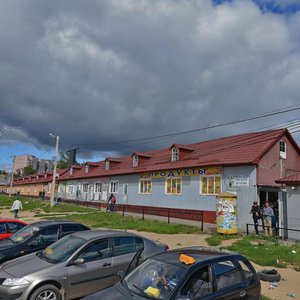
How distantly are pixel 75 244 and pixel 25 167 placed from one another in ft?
412

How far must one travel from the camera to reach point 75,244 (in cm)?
692

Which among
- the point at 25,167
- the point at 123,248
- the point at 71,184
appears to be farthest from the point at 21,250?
the point at 25,167

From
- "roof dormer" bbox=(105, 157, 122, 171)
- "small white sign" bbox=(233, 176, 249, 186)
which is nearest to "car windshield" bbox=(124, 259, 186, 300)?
"small white sign" bbox=(233, 176, 249, 186)

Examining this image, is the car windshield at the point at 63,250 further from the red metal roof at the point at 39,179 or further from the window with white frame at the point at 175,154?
the red metal roof at the point at 39,179

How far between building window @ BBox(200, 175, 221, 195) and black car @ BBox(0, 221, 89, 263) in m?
14.1

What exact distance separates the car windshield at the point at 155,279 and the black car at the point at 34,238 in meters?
4.51

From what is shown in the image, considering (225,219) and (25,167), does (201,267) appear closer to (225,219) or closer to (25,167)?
(225,219)

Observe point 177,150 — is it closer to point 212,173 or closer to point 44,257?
point 212,173

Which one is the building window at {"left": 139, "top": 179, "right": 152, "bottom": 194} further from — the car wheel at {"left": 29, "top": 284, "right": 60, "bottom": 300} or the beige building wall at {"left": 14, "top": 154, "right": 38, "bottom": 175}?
the beige building wall at {"left": 14, "top": 154, "right": 38, "bottom": 175}

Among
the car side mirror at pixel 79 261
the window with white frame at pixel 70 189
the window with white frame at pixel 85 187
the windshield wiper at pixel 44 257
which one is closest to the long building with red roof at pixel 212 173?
the window with white frame at pixel 85 187

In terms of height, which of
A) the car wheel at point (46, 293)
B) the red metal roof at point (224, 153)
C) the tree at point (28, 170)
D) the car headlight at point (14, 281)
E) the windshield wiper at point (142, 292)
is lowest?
the car wheel at point (46, 293)

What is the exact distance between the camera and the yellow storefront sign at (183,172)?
74.9 feet

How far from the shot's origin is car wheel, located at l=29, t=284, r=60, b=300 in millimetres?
5855

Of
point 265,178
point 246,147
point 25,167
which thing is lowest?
point 265,178
